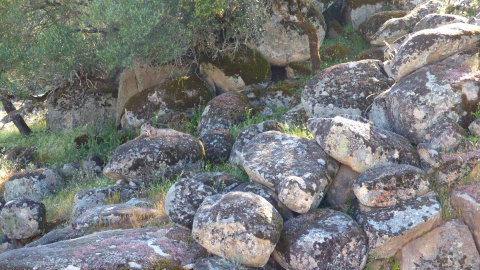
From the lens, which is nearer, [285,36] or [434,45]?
[434,45]

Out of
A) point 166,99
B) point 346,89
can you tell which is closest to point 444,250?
point 346,89

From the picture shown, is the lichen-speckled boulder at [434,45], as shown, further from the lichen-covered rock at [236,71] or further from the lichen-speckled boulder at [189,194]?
the lichen-covered rock at [236,71]

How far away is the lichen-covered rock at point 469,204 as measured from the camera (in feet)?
23.7

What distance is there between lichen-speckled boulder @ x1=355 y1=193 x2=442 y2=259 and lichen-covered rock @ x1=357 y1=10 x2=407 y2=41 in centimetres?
1108

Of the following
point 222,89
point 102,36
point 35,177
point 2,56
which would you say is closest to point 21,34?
point 2,56

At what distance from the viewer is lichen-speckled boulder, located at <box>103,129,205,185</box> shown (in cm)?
1068

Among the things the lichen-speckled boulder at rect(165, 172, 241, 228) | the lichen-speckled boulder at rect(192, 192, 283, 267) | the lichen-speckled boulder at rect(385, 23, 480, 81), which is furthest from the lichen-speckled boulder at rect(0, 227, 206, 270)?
the lichen-speckled boulder at rect(385, 23, 480, 81)

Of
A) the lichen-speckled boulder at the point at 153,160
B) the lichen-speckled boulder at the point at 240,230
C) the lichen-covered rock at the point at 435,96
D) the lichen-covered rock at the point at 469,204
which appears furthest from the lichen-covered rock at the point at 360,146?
the lichen-speckled boulder at the point at 153,160

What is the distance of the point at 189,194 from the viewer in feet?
27.1

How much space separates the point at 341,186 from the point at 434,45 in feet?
11.3

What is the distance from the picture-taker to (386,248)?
731cm

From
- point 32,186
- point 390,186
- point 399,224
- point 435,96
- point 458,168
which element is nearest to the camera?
point 399,224

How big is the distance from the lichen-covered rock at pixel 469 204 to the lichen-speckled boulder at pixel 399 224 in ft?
1.15

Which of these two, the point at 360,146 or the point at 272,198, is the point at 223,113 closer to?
the point at 272,198
